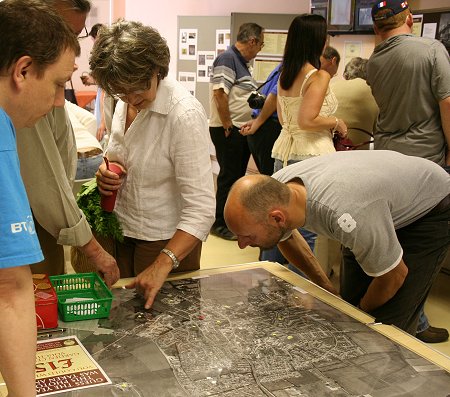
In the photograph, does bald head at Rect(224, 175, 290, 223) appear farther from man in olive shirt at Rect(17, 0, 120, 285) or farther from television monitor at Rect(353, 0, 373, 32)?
television monitor at Rect(353, 0, 373, 32)

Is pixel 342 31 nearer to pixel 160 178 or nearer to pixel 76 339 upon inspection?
pixel 160 178

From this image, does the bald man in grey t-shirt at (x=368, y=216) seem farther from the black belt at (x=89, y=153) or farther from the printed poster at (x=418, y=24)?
the printed poster at (x=418, y=24)

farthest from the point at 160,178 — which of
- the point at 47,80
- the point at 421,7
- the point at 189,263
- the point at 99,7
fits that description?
the point at 99,7

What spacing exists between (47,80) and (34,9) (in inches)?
5.3

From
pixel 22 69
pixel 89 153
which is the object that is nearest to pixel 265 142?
pixel 89 153

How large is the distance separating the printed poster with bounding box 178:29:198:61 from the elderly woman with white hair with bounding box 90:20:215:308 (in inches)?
189

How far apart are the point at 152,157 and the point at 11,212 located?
1.03 metres

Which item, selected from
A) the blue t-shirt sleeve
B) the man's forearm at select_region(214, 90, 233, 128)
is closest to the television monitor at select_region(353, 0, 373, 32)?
the man's forearm at select_region(214, 90, 233, 128)

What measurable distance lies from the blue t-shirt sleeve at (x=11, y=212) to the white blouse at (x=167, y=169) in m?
0.95

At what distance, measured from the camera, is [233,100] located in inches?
187

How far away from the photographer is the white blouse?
1.96m

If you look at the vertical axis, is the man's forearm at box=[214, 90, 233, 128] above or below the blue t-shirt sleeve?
below

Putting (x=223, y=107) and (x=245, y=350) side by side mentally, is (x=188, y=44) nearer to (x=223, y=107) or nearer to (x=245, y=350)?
(x=223, y=107)

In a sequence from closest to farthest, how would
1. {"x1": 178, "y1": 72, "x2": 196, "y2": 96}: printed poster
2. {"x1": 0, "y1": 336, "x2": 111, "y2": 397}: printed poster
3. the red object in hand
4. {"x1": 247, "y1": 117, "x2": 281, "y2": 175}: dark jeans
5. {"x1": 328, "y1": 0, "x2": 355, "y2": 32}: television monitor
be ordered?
1. {"x1": 0, "y1": 336, "x2": 111, "y2": 397}: printed poster
2. the red object in hand
3. {"x1": 247, "y1": 117, "x2": 281, "y2": 175}: dark jeans
4. {"x1": 328, "y1": 0, "x2": 355, "y2": 32}: television monitor
5. {"x1": 178, "y1": 72, "x2": 196, "y2": 96}: printed poster
